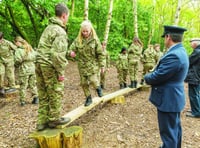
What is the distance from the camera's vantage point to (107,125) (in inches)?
236

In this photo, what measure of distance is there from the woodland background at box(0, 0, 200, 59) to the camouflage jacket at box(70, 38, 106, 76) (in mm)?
3666

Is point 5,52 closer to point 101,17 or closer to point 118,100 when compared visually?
point 118,100

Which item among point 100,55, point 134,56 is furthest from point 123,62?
point 100,55

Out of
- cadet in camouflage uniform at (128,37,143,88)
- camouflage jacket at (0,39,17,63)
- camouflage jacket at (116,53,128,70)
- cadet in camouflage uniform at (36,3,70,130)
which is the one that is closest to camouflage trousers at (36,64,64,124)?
cadet in camouflage uniform at (36,3,70,130)

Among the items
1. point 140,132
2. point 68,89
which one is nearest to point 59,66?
point 140,132

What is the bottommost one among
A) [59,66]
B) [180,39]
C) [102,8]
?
[59,66]

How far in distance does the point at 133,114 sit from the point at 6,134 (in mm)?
3487

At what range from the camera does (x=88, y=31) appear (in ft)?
18.2

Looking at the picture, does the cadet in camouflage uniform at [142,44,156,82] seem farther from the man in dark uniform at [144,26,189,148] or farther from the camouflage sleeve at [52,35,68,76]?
the camouflage sleeve at [52,35,68,76]

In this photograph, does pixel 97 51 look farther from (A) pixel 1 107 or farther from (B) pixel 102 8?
(B) pixel 102 8

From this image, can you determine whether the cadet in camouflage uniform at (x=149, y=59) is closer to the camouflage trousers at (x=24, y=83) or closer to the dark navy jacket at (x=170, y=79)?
the camouflage trousers at (x=24, y=83)

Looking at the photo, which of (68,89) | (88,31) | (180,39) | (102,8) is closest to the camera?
(180,39)

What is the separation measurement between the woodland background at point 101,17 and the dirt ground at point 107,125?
3.87 metres

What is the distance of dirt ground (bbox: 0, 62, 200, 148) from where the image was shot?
5051mm
